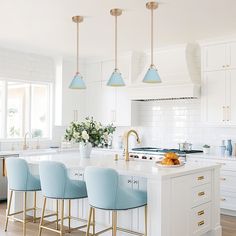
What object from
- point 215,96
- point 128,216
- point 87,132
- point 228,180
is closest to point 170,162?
point 128,216

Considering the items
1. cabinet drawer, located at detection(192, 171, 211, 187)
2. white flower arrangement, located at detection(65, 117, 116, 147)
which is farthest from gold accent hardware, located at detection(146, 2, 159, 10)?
cabinet drawer, located at detection(192, 171, 211, 187)

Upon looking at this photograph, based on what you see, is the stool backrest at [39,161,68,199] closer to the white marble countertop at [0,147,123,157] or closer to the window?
the white marble countertop at [0,147,123,157]

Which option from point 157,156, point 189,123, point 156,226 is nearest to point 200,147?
point 189,123

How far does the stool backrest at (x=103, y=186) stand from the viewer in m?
3.40

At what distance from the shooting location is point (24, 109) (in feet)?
24.6

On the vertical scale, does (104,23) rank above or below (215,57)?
above

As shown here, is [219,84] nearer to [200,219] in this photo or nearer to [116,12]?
[116,12]

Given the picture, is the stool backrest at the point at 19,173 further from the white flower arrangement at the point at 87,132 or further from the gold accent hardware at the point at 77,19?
the gold accent hardware at the point at 77,19

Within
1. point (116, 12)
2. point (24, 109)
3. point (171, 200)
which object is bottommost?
point (171, 200)

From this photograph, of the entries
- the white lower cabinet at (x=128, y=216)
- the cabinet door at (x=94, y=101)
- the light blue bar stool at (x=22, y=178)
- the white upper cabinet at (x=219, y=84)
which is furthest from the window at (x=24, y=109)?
the white upper cabinet at (x=219, y=84)

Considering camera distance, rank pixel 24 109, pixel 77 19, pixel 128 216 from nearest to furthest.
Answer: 1. pixel 128 216
2. pixel 77 19
3. pixel 24 109

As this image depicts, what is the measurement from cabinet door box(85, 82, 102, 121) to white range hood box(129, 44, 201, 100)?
143 centimetres

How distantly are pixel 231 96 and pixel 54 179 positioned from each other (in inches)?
135

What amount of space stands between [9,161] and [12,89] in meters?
3.21
